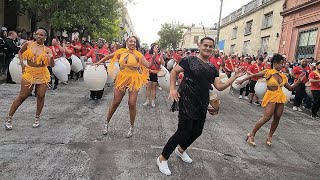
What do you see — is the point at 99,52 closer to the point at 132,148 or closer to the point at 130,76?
the point at 130,76

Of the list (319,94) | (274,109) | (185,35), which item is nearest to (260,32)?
(319,94)

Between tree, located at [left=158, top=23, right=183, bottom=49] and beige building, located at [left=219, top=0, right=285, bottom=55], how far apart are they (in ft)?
86.5

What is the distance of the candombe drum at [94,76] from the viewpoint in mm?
7938

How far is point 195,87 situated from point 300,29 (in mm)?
15553

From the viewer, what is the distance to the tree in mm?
58781

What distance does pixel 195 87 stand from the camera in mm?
3973

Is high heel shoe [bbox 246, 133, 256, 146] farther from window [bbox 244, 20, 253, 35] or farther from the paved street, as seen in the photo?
window [bbox 244, 20, 253, 35]

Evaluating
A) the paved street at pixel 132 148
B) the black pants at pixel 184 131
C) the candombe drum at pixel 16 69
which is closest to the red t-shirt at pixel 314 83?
the paved street at pixel 132 148

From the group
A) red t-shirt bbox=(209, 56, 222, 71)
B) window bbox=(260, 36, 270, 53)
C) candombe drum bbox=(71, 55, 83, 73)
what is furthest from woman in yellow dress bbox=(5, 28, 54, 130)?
window bbox=(260, 36, 270, 53)

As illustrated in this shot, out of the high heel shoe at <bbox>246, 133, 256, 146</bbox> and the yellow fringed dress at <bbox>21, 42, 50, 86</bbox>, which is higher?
the yellow fringed dress at <bbox>21, 42, 50, 86</bbox>

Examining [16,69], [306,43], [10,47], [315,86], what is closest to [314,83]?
[315,86]

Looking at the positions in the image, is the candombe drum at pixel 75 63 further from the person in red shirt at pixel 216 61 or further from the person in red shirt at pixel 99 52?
the person in red shirt at pixel 216 61

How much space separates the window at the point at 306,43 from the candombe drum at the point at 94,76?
11900 millimetres

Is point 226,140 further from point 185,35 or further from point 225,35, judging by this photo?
point 185,35
